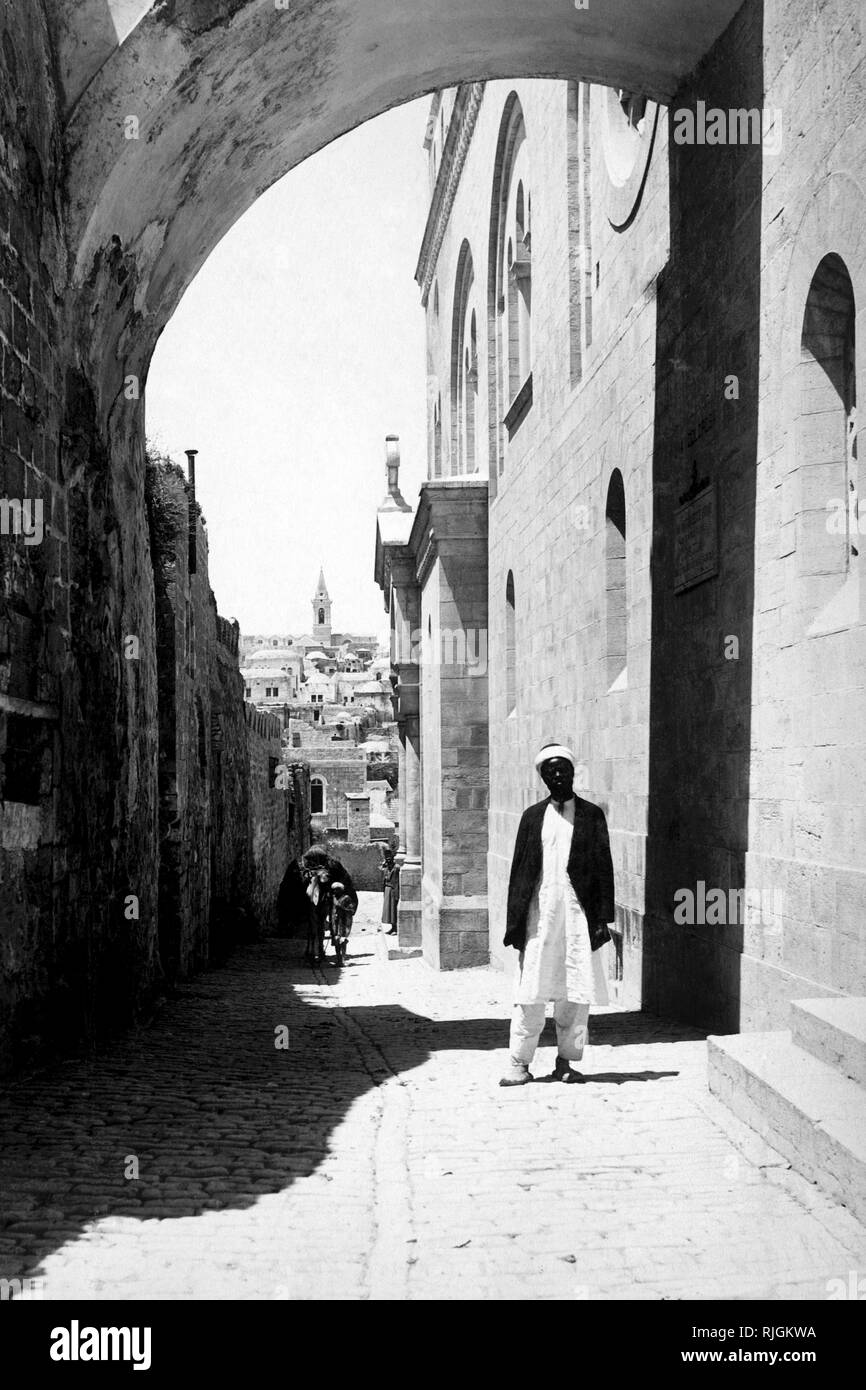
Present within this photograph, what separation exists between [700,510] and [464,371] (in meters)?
13.8

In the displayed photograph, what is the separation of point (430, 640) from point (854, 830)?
12882mm

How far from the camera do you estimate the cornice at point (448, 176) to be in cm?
1786

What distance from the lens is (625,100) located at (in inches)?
408

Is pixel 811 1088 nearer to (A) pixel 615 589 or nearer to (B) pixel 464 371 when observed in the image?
(A) pixel 615 589

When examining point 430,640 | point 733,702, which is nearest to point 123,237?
point 733,702

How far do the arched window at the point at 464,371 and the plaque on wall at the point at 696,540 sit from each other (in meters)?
12.0

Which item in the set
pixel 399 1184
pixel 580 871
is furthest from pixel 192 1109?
pixel 580 871

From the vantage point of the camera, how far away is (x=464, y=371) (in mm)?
21000

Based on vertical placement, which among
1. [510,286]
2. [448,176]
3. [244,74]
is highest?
[448,176]

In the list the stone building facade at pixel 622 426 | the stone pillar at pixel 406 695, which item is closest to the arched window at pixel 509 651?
the stone pillar at pixel 406 695

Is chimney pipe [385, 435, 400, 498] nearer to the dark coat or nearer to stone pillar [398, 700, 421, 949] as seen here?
stone pillar [398, 700, 421, 949]
